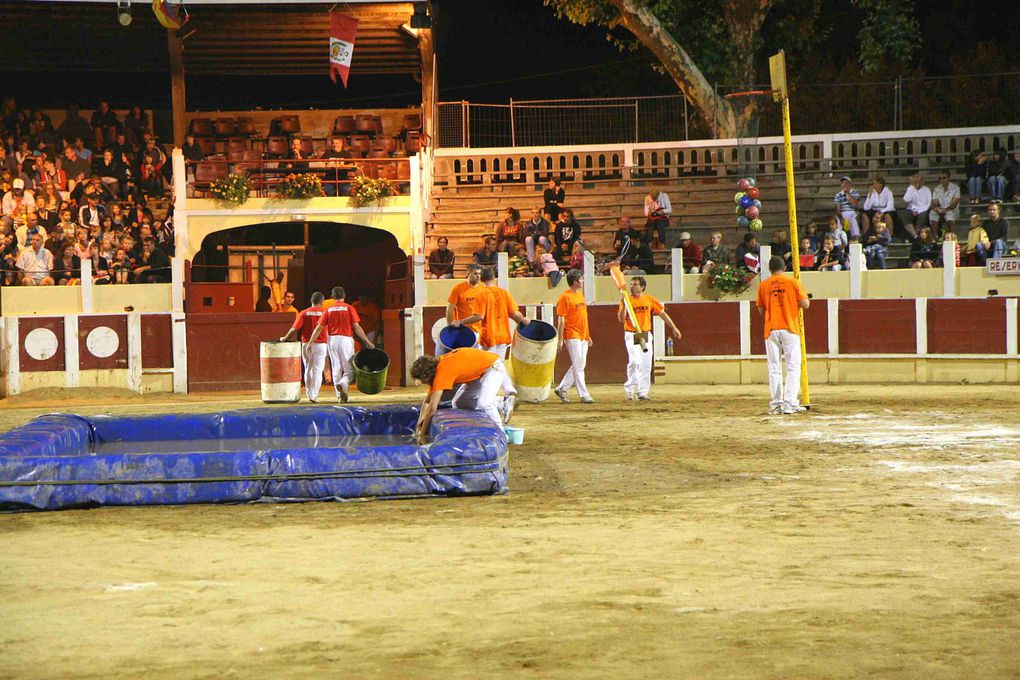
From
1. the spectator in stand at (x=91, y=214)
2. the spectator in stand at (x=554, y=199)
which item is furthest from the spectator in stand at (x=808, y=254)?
the spectator in stand at (x=91, y=214)

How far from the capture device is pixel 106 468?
30.3ft

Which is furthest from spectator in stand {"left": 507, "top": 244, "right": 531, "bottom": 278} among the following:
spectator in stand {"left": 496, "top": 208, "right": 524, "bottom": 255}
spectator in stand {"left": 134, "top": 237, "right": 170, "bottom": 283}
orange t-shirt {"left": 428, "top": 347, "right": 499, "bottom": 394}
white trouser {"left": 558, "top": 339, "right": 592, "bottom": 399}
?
orange t-shirt {"left": 428, "top": 347, "right": 499, "bottom": 394}

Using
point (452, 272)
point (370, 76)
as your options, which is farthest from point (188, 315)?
point (370, 76)

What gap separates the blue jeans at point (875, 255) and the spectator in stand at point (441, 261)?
791 centimetres

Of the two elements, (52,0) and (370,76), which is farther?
(370,76)

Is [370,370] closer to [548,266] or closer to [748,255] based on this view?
[548,266]

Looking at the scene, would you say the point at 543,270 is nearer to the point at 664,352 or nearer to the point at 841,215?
the point at 664,352

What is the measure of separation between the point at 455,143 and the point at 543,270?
8300 millimetres

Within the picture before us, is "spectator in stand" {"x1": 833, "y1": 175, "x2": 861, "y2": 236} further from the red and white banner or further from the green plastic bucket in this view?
the red and white banner

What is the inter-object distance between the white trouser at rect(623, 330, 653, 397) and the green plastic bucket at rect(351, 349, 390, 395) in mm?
3571

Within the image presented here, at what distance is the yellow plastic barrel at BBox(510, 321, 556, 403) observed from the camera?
15352mm

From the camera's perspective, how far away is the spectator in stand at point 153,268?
2405cm

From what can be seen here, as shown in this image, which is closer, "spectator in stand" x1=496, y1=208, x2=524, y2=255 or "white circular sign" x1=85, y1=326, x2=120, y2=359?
"white circular sign" x1=85, y1=326, x2=120, y2=359

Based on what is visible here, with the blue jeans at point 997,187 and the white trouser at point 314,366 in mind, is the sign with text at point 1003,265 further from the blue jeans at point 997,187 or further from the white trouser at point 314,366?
the white trouser at point 314,366
